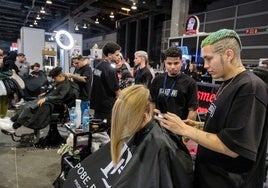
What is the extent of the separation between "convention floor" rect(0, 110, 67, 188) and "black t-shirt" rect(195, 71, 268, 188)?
2195mm

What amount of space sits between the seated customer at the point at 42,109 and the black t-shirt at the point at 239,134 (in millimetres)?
3110

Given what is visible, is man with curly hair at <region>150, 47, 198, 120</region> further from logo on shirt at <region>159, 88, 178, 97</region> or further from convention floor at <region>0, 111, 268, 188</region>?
convention floor at <region>0, 111, 268, 188</region>

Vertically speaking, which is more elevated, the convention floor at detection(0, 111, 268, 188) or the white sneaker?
the white sneaker

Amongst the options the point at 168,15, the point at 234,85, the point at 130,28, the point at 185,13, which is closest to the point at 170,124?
the point at 234,85

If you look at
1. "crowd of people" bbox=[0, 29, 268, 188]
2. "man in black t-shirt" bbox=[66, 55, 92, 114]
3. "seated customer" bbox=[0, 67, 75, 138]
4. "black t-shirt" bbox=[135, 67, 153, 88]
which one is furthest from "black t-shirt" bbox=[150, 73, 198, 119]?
"seated customer" bbox=[0, 67, 75, 138]

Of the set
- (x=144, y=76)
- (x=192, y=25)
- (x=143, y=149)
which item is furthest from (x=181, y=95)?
(x=192, y=25)

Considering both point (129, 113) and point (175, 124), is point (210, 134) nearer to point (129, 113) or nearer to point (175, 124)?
point (175, 124)

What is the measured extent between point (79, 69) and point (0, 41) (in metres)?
34.3

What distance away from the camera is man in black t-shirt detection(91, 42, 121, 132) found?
3.03m

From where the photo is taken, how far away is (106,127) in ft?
9.56

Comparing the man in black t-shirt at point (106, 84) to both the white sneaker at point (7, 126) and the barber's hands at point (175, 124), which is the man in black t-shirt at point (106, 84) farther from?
the barber's hands at point (175, 124)

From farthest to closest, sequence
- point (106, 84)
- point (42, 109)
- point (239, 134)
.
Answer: point (42, 109) → point (106, 84) → point (239, 134)

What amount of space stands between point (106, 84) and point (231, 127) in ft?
7.08

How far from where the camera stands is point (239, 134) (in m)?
1.00
